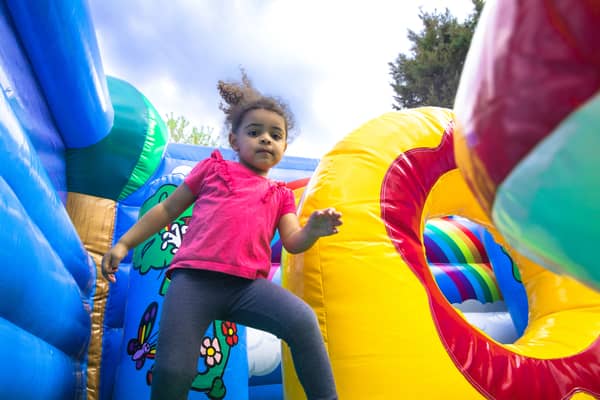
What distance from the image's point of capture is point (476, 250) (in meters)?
2.22

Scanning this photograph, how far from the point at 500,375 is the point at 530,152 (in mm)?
932

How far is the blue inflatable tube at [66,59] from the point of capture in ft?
4.20

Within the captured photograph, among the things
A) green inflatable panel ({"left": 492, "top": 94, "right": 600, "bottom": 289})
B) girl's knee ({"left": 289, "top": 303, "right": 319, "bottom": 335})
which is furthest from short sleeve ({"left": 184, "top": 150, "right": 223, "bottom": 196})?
green inflatable panel ({"left": 492, "top": 94, "right": 600, "bottom": 289})

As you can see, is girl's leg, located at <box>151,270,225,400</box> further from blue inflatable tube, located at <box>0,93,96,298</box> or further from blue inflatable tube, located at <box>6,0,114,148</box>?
blue inflatable tube, located at <box>6,0,114,148</box>

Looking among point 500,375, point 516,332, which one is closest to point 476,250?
point 516,332

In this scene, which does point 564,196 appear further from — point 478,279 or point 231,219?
point 478,279

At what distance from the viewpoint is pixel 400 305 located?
1.06 m

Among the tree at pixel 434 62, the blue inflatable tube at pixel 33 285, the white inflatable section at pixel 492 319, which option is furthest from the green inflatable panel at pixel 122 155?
the tree at pixel 434 62

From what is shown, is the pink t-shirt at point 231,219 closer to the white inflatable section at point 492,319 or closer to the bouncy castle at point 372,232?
the bouncy castle at point 372,232

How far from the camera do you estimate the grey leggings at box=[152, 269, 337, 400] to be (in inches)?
33.8

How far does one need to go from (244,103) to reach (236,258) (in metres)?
0.48

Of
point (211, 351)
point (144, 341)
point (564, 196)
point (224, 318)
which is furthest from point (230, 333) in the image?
point (564, 196)

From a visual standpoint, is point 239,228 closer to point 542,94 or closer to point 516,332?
point 542,94

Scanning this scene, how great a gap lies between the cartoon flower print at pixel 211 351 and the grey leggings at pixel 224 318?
329 millimetres
